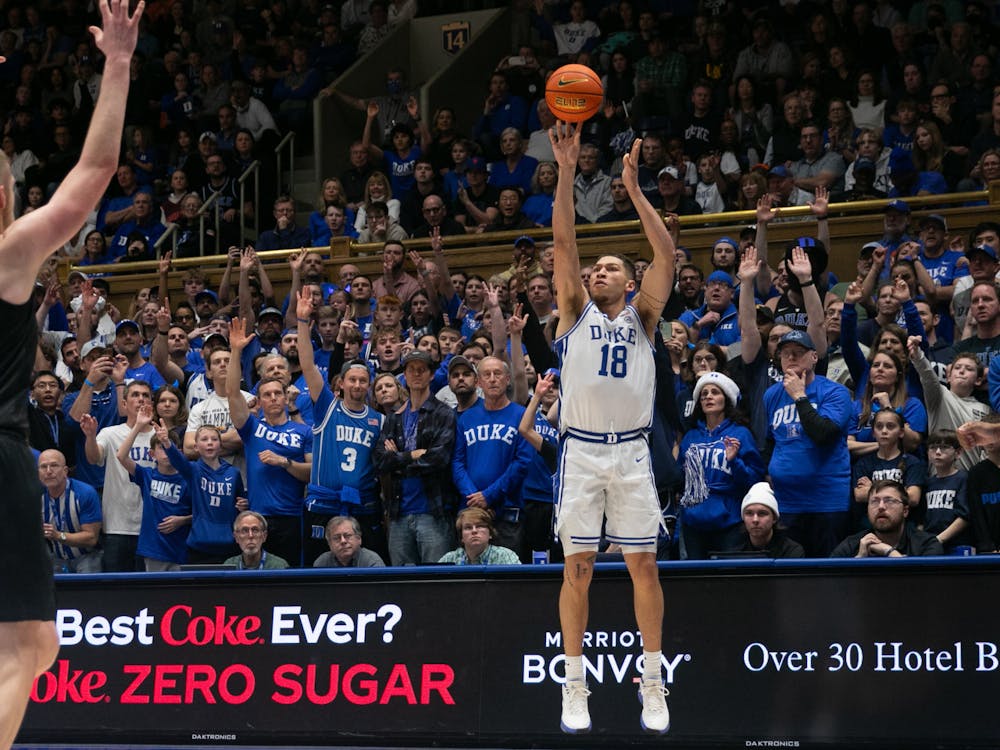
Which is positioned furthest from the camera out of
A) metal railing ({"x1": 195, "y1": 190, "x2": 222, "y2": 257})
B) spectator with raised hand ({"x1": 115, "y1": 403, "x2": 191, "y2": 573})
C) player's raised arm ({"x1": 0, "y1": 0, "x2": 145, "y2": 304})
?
metal railing ({"x1": 195, "y1": 190, "x2": 222, "y2": 257})

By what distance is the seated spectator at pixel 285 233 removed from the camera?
1727cm

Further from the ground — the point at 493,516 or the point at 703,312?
the point at 703,312

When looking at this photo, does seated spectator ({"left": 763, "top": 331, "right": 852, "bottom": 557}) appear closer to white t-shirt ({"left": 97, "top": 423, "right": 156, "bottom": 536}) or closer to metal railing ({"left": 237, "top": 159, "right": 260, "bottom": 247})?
white t-shirt ({"left": 97, "top": 423, "right": 156, "bottom": 536})

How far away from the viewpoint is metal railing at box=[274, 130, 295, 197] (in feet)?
64.3

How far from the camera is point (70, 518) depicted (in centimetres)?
1201

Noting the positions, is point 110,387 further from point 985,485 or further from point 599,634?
point 985,485

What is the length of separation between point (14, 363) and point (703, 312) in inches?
357

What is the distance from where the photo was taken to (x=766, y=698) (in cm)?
831

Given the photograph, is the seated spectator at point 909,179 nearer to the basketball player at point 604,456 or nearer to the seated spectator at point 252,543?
the basketball player at point 604,456

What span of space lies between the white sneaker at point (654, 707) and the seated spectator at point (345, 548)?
10.1 ft

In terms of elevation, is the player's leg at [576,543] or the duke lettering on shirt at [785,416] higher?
the duke lettering on shirt at [785,416]

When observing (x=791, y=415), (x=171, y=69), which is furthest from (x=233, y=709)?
(x=171, y=69)

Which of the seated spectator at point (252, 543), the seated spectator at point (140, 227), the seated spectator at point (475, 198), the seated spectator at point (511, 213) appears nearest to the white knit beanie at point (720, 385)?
the seated spectator at point (252, 543)

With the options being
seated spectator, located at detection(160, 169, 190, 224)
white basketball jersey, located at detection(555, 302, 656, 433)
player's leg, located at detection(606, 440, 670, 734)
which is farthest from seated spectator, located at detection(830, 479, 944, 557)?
seated spectator, located at detection(160, 169, 190, 224)
